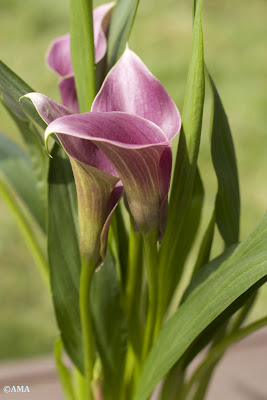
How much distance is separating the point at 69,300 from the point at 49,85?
1.53 metres

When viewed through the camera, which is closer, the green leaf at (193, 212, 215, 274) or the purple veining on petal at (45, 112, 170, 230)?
the purple veining on petal at (45, 112, 170, 230)

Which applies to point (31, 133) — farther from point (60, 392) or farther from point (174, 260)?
point (60, 392)

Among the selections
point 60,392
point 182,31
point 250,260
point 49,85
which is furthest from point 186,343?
point 182,31

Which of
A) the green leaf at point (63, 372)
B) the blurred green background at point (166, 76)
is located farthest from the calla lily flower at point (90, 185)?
the blurred green background at point (166, 76)

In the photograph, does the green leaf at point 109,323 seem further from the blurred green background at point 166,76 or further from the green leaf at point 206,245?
the blurred green background at point 166,76

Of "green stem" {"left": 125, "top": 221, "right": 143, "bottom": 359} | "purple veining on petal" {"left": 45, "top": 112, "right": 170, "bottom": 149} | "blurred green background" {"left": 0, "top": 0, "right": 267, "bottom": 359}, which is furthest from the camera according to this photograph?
"blurred green background" {"left": 0, "top": 0, "right": 267, "bottom": 359}

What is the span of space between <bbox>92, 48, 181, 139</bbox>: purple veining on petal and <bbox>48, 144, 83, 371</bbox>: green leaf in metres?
0.05

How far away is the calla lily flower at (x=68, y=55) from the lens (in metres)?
0.38

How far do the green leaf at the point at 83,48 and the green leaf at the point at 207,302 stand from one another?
12cm

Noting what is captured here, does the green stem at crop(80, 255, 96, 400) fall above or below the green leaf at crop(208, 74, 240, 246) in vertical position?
below

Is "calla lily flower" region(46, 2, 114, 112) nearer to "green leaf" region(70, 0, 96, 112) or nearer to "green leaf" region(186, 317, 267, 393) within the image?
"green leaf" region(70, 0, 96, 112)

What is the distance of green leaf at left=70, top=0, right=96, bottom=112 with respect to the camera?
33 centimetres

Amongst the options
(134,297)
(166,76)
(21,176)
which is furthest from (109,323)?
(166,76)

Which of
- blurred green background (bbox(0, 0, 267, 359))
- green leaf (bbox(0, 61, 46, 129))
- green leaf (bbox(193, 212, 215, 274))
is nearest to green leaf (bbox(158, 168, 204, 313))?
green leaf (bbox(193, 212, 215, 274))
